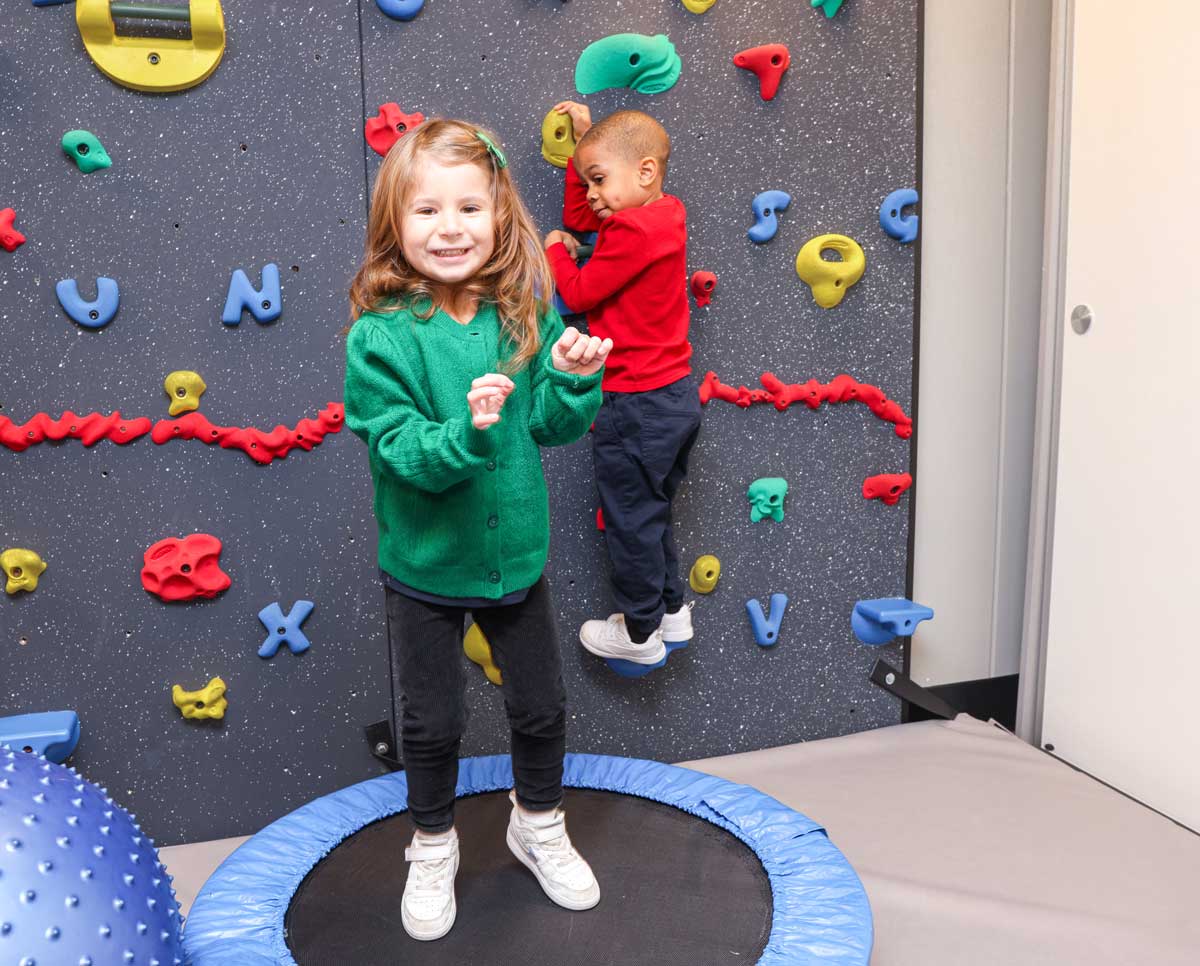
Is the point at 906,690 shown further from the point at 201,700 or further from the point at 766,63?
the point at 201,700

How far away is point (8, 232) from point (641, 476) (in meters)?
Answer: 1.17

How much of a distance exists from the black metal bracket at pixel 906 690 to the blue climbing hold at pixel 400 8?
1.68 meters

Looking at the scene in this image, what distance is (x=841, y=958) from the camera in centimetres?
141

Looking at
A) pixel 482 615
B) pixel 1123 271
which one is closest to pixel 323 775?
pixel 482 615

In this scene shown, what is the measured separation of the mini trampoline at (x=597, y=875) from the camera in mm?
1472


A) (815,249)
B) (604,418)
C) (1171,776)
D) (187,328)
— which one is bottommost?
(1171,776)

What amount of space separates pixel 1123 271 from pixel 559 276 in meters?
1.12

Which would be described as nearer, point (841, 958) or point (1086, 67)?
point (841, 958)

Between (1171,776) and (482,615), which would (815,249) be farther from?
(1171,776)

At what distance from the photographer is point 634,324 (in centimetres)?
189

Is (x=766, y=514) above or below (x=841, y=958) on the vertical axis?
above

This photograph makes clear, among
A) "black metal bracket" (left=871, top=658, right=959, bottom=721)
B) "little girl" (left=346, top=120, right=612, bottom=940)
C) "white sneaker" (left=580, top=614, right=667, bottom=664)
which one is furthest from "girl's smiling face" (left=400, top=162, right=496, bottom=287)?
"black metal bracket" (left=871, top=658, right=959, bottom=721)

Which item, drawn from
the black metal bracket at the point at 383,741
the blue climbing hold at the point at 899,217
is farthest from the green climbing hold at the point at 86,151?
the blue climbing hold at the point at 899,217

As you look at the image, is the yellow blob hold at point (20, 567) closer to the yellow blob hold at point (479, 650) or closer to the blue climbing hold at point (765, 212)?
the yellow blob hold at point (479, 650)
